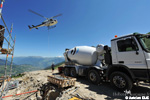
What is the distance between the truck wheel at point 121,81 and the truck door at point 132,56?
0.58 metres

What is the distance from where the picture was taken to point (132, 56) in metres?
4.58

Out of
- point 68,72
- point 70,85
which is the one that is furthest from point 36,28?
point 70,85

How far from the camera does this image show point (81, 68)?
8.52m

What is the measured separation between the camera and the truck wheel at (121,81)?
4516 mm

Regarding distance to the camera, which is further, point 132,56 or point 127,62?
point 127,62

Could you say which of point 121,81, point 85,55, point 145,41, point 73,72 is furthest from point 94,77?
point 145,41

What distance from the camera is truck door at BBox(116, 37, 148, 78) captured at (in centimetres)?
422

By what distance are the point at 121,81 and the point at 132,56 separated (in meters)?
1.76

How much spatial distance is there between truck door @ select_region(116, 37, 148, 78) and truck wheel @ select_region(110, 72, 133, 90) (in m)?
0.58

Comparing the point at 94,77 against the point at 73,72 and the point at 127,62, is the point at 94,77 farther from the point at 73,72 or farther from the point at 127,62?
the point at 73,72

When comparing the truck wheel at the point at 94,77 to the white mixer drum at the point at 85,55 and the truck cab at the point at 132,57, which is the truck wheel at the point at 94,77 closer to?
the truck cab at the point at 132,57

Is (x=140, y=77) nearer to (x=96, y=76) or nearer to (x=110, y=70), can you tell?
(x=110, y=70)

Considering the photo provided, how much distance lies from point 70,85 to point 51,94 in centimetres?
156

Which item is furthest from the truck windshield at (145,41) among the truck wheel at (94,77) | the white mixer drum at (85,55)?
the white mixer drum at (85,55)
